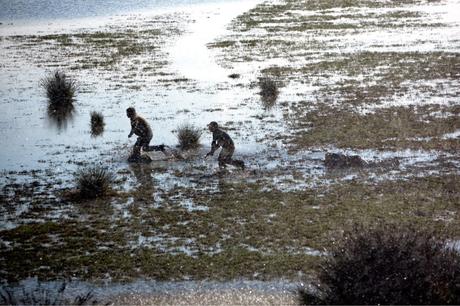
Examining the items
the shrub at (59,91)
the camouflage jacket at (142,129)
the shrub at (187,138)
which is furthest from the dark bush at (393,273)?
the shrub at (59,91)

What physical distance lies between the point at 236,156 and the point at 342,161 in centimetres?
327

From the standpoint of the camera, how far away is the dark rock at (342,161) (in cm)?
1747

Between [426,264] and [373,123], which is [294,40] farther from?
[426,264]

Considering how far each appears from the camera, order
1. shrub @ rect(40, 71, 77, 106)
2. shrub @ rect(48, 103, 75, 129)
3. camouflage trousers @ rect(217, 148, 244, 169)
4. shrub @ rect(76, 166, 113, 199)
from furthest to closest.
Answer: shrub @ rect(40, 71, 77, 106)
shrub @ rect(48, 103, 75, 129)
camouflage trousers @ rect(217, 148, 244, 169)
shrub @ rect(76, 166, 113, 199)

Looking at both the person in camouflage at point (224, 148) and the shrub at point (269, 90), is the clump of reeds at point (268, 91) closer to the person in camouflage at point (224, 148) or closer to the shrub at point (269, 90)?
the shrub at point (269, 90)

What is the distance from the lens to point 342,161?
17.6m

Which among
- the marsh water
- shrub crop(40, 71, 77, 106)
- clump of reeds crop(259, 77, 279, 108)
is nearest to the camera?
the marsh water

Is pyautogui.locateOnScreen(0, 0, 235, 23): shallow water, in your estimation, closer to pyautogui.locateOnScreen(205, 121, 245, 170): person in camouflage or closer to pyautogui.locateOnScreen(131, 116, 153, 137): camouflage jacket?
pyautogui.locateOnScreen(131, 116, 153, 137): camouflage jacket

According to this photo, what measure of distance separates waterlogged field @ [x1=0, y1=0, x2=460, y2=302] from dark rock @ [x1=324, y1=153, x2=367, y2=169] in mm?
203

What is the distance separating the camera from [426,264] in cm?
864

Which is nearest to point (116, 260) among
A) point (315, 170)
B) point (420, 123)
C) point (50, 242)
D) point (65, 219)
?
point (50, 242)

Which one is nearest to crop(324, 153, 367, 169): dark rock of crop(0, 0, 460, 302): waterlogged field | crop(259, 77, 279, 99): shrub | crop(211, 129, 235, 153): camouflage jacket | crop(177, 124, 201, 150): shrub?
crop(0, 0, 460, 302): waterlogged field

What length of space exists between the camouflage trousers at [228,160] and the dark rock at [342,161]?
94.2 inches

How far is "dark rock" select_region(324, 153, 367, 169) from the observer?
1747 cm
